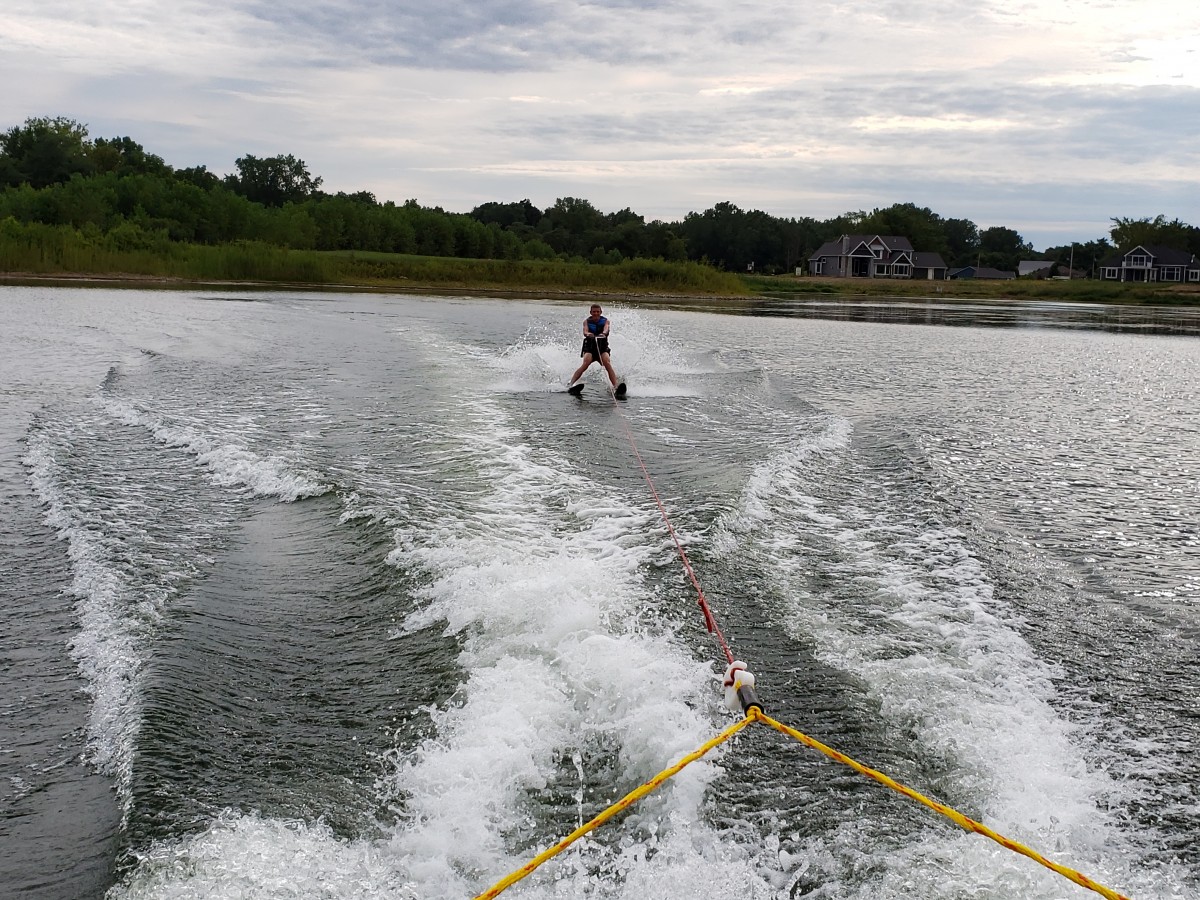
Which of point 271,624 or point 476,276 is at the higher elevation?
point 476,276

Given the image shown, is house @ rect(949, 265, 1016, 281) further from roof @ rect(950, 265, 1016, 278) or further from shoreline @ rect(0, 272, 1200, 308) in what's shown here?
shoreline @ rect(0, 272, 1200, 308)

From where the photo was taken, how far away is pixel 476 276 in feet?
195

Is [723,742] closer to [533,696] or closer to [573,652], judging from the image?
[533,696]

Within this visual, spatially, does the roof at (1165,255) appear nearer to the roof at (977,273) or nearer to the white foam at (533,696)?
the roof at (977,273)

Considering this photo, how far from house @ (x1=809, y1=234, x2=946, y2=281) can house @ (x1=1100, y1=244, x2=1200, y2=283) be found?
1786 centimetres

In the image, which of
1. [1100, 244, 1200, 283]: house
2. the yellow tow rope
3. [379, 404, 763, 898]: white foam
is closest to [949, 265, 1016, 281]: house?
[1100, 244, 1200, 283]: house

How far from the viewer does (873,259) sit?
96000mm

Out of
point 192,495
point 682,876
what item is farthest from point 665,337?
point 682,876

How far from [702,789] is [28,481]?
6986 mm

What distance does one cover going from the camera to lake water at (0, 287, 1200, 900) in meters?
3.62

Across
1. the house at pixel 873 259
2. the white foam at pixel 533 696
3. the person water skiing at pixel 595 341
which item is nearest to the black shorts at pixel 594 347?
the person water skiing at pixel 595 341

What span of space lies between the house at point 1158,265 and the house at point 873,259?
17856 millimetres

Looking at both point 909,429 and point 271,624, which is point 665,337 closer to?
point 909,429

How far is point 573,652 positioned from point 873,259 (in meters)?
96.6
